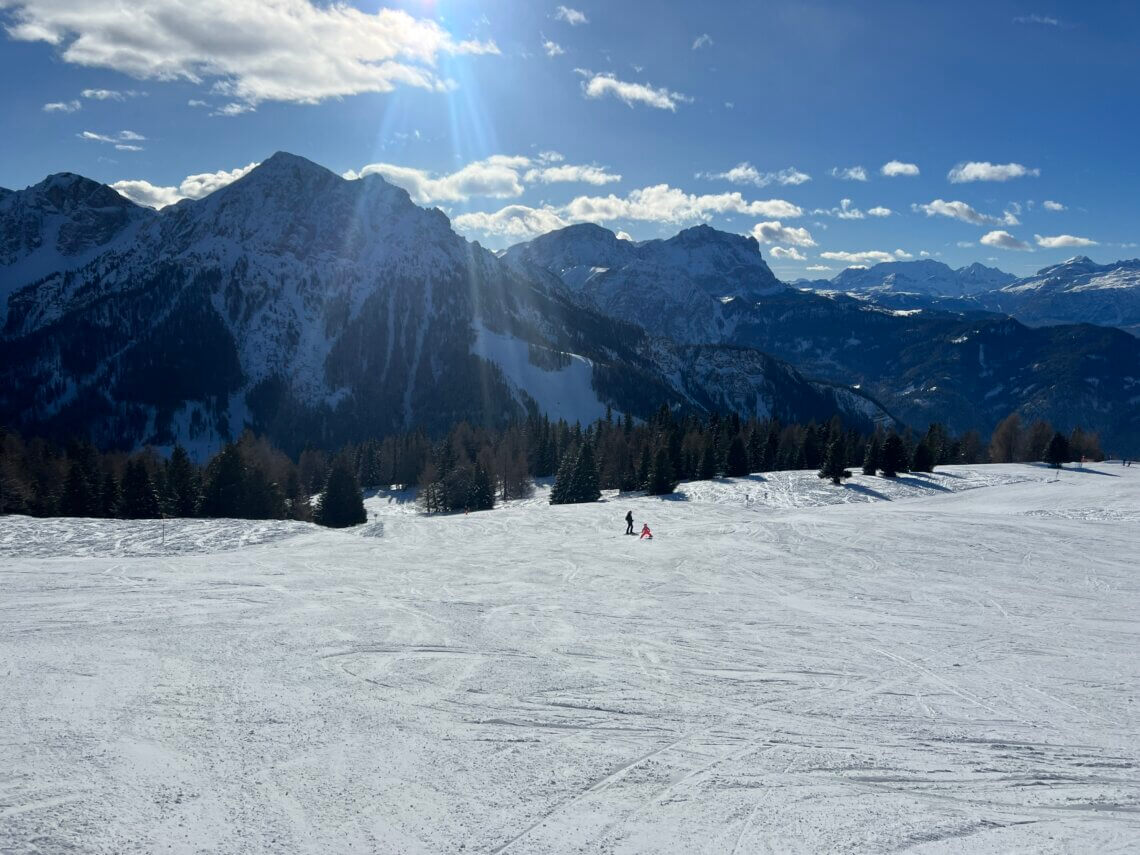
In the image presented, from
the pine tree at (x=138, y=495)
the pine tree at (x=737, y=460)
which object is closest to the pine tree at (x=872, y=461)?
the pine tree at (x=737, y=460)

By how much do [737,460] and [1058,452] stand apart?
109ft

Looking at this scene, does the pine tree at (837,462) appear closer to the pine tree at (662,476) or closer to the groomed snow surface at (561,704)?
the pine tree at (662,476)

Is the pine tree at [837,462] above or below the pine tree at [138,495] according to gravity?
above

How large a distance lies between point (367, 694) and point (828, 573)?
2122 cm

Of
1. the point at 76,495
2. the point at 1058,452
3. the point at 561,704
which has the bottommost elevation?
the point at 76,495

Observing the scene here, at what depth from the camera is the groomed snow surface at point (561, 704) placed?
9523mm

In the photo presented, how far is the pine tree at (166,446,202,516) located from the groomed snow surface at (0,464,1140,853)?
2649 centimetres

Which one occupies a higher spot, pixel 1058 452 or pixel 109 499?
pixel 1058 452

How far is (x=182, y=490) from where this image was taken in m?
54.3

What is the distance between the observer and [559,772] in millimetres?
10875

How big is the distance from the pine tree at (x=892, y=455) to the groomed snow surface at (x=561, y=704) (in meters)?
29.8

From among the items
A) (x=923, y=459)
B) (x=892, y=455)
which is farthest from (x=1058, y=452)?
(x=892, y=455)

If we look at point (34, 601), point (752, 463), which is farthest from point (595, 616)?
point (752, 463)

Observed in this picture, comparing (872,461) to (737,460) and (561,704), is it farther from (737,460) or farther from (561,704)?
(561,704)
